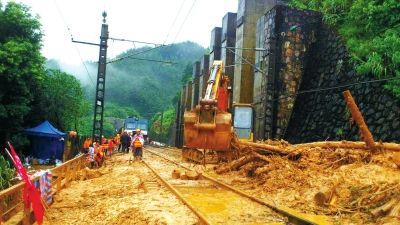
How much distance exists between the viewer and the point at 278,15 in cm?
2517

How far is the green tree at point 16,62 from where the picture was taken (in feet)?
75.9

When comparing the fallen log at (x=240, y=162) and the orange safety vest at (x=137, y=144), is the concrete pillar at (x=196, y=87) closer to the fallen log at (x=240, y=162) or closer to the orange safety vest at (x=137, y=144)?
the orange safety vest at (x=137, y=144)

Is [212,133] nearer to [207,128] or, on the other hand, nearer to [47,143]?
[207,128]

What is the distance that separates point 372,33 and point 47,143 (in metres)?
21.5

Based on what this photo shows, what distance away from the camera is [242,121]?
71.7 ft

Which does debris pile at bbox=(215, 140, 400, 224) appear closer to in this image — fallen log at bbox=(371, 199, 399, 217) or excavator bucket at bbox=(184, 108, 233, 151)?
fallen log at bbox=(371, 199, 399, 217)

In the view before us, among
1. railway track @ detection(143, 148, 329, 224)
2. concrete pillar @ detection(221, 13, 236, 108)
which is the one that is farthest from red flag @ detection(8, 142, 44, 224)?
concrete pillar @ detection(221, 13, 236, 108)

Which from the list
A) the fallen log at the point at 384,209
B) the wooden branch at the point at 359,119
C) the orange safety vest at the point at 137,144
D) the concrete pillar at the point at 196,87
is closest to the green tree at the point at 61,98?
the orange safety vest at the point at 137,144

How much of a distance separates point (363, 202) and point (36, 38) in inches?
900

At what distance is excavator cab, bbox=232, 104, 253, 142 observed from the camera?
21.7m

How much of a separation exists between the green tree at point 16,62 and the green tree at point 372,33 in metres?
17.3

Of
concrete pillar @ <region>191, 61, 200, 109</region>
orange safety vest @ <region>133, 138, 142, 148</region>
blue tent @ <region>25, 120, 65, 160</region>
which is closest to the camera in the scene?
Answer: orange safety vest @ <region>133, 138, 142, 148</region>

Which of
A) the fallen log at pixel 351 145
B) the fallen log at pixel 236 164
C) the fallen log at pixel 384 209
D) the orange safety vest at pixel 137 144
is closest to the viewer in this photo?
the fallen log at pixel 384 209

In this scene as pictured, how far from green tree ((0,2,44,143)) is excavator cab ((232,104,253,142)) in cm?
1205
